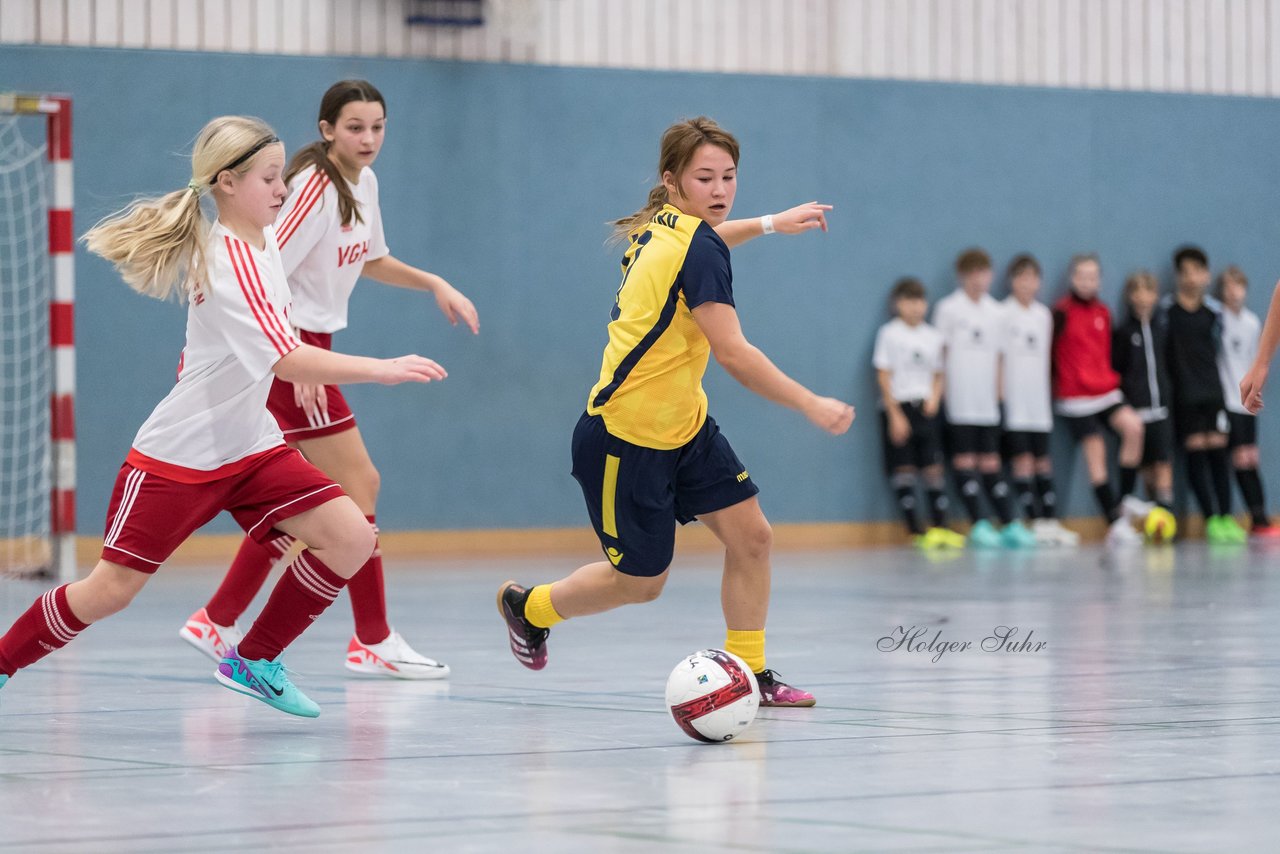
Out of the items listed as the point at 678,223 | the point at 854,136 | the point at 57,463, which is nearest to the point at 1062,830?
the point at 678,223

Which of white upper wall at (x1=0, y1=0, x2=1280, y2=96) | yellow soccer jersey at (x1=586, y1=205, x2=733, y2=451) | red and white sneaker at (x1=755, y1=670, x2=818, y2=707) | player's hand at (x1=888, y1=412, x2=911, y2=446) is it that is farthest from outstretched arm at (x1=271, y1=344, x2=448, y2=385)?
player's hand at (x1=888, y1=412, x2=911, y2=446)

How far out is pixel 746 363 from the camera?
4867mm

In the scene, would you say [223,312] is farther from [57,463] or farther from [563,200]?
[563,200]

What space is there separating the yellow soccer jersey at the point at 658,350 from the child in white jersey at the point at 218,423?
0.78m

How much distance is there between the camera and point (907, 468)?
46.6 ft

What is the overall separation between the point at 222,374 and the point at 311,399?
1.38m

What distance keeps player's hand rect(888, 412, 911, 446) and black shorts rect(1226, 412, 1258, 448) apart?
9.30 ft

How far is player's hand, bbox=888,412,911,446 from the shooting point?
14.0 metres

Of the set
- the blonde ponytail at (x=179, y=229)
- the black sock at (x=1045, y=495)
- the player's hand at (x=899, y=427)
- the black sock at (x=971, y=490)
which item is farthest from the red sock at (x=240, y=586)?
the black sock at (x=1045, y=495)

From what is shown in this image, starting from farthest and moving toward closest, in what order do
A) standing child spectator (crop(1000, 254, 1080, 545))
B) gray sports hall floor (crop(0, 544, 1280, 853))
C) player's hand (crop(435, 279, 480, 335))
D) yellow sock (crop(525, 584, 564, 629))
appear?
standing child spectator (crop(1000, 254, 1080, 545)) < player's hand (crop(435, 279, 480, 335)) < yellow sock (crop(525, 584, 564, 629)) < gray sports hall floor (crop(0, 544, 1280, 853))

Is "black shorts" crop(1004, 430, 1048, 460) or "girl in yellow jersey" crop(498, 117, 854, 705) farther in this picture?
"black shorts" crop(1004, 430, 1048, 460)

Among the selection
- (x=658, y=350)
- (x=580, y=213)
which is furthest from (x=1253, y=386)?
(x=580, y=213)

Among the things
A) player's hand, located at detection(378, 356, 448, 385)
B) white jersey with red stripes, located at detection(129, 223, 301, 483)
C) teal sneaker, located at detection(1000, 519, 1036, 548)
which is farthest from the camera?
teal sneaker, located at detection(1000, 519, 1036, 548)

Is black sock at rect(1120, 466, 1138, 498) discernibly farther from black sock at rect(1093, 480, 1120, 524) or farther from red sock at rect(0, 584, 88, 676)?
red sock at rect(0, 584, 88, 676)
